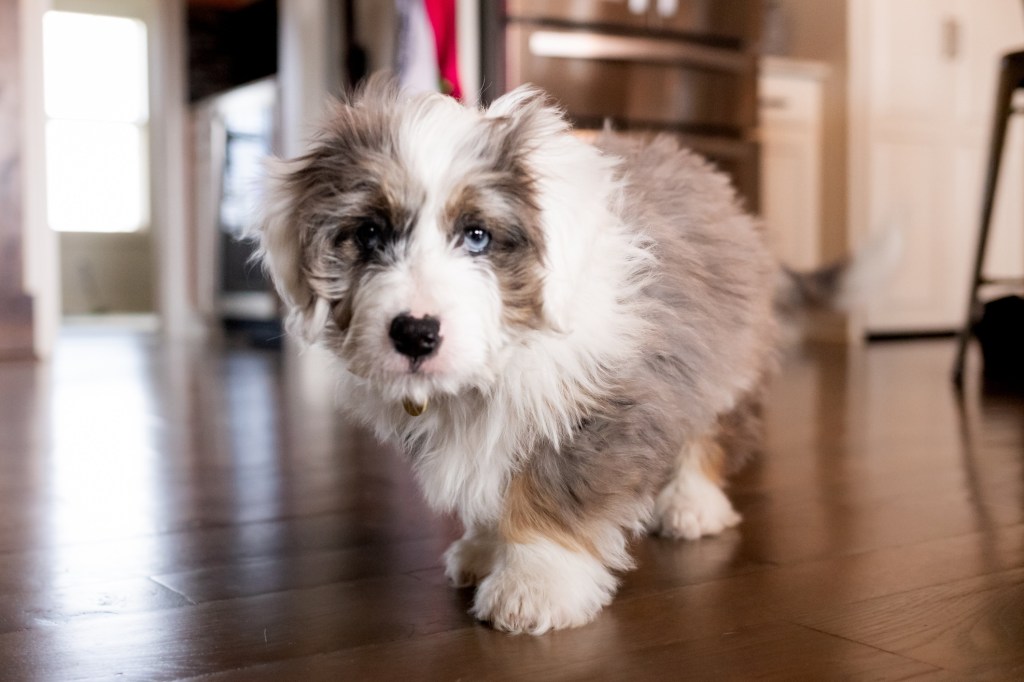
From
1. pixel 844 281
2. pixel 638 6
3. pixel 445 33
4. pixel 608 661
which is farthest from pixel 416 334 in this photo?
pixel 638 6

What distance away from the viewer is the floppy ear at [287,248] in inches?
48.0

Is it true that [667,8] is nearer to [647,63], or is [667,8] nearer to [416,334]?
[647,63]

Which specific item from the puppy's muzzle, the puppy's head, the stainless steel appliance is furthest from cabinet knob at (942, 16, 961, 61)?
the puppy's muzzle

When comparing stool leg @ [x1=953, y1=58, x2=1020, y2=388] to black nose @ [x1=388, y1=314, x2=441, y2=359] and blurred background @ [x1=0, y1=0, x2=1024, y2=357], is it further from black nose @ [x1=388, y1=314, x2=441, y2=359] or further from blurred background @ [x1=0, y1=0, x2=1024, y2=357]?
black nose @ [x1=388, y1=314, x2=441, y2=359]

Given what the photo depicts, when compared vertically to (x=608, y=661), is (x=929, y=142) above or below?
above

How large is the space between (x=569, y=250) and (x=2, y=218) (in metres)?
4.48

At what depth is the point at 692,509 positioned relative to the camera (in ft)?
5.29

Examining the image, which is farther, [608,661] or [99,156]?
[99,156]

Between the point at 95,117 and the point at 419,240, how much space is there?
29.6ft

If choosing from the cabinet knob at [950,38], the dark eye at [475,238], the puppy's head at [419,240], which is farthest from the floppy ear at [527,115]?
the cabinet knob at [950,38]

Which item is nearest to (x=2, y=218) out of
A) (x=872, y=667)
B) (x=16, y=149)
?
(x=16, y=149)

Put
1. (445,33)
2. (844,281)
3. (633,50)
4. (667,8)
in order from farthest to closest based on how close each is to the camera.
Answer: (667,8), (633,50), (445,33), (844,281)

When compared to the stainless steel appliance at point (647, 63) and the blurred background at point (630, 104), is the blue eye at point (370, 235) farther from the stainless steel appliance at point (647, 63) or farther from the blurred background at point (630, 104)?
the stainless steel appliance at point (647, 63)

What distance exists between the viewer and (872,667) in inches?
39.6
